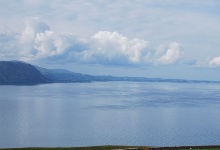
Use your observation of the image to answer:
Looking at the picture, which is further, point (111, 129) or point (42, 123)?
point (42, 123)

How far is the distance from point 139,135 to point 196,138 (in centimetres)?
1308

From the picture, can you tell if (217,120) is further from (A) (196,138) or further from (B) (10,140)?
(B) (10,140)

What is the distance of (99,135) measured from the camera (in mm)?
83062

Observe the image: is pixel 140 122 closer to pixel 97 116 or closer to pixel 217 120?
pixel 97 116

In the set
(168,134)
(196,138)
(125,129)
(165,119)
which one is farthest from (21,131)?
(165,119)

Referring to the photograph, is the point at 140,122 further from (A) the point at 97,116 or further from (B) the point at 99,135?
(B) the point at 99,135

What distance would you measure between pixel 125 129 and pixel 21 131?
2658cm

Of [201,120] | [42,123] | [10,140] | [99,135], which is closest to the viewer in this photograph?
[10,140]

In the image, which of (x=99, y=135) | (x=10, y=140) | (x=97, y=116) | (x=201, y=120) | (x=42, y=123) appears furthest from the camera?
(x=97, y=116)

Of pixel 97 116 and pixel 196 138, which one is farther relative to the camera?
pixel 97 116

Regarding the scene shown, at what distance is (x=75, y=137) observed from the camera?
264 feet

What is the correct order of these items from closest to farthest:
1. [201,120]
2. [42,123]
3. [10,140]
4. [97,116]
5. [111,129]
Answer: [10,140]
[111,129]
[42,123]
[201,120]
[97,116]

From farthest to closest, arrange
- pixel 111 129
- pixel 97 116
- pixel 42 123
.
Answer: pixel 97 116 < pixel 42 123 < pixel 111 129

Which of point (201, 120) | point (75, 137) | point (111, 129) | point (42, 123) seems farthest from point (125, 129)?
point (201, 120)
